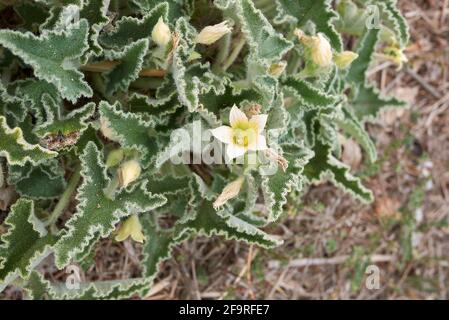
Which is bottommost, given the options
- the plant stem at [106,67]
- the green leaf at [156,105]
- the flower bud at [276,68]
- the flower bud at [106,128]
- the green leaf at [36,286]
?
the green leaf at [36,286]

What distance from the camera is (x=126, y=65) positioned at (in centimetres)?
198

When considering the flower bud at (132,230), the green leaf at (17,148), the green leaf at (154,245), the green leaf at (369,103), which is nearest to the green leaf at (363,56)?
the green leaf at (369,103)

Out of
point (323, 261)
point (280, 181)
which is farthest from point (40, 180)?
point (323, 261)

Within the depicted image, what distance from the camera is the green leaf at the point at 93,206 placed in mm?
1812

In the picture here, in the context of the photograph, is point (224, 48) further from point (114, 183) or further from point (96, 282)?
point (96, 282)

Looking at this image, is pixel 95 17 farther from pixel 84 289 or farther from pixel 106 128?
pixel 84 289

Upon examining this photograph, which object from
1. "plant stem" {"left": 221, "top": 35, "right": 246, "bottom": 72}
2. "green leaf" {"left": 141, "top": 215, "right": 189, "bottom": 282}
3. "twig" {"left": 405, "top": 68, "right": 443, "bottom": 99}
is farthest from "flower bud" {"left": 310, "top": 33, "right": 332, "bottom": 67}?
"twig" {"left": 405, "top": 68, "right": 443, "bottom": 99}

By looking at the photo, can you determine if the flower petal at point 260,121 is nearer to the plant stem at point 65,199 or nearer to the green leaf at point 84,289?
the plant stem at point 65,199

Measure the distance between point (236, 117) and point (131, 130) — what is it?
314 mm

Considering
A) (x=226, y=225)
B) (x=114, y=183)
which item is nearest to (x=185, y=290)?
(x=226, y=225)

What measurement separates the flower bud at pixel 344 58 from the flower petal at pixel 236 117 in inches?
18.6

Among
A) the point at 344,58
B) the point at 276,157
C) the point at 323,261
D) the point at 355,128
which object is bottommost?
the point at 323,261

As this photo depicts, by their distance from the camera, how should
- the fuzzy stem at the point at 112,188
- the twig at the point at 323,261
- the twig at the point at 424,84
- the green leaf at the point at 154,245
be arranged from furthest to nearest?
1. the twig at the point at 424,84
2. the twig at the point at 323,261
3. the green leaf at the point at 154,245
4. the fuzzy stem at the point at 112,188

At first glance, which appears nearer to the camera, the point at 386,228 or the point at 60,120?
the point at 60,120
